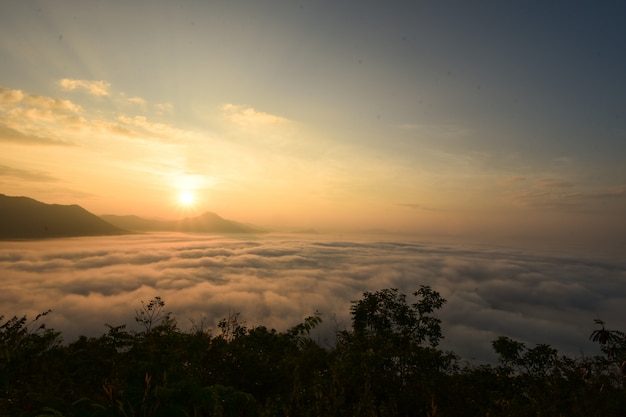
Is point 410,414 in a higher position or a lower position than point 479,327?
higher

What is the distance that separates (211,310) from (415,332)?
439 ft

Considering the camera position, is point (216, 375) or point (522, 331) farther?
point (522, 331)

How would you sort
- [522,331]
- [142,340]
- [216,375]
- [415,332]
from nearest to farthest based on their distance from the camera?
[216,375], [142,340], [415,332], [522,331]

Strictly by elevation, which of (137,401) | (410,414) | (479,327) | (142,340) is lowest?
(479,327)

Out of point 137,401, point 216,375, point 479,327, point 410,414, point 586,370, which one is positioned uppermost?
point 137,401

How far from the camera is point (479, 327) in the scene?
6988 inches

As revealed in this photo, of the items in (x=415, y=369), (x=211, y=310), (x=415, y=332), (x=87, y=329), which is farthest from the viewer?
(x=211, y=310)

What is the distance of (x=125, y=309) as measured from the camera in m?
142

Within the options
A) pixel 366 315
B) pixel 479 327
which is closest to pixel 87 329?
pixel 366 315

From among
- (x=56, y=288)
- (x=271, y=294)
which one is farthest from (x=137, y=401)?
(x=56, y=288)

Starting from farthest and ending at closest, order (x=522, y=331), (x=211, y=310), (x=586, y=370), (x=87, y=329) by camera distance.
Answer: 1. (x=522, y=331)
2. (x=211, y=310)
3. (x=87, y=329)
4. (x=586, y=370)

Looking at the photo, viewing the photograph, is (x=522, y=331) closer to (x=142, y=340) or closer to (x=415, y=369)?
(x=415, y=369)

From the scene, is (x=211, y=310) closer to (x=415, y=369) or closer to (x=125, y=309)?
(x=125, y=309)

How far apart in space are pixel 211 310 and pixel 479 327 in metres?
149
